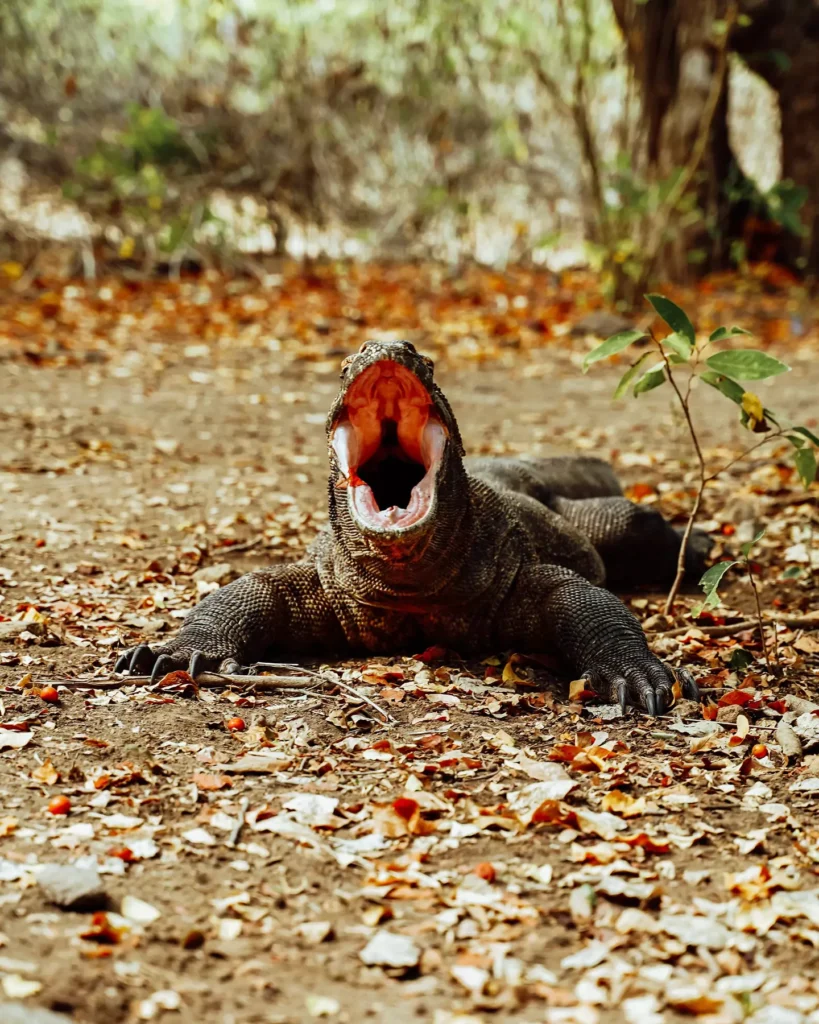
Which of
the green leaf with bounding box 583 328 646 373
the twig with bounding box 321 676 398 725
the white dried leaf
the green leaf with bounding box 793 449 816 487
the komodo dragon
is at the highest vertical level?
the green leaf with bounding box 583 328 646 373

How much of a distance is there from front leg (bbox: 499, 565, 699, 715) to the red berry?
1.62m

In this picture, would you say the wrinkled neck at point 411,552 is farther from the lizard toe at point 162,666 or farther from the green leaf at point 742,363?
the green leaf at point 742,363

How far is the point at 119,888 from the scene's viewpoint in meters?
2.52

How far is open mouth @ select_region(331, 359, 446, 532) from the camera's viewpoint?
12.2 feet

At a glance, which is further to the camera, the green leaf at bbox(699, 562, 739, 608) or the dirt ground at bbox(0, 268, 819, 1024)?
the green leaf at bbox(699, 562, 739, 608)

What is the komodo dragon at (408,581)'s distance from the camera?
3754mm

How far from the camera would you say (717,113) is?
12969 millimetres

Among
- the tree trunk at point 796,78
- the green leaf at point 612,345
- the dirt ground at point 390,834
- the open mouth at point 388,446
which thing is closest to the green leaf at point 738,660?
the dirt ground at point 390,834

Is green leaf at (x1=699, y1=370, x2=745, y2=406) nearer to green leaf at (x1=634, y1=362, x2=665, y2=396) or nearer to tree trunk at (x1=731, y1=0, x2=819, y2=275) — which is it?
green leaf at (x1=634, y1=362, x2=665, y2=396)

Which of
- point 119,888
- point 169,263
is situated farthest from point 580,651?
point 169,263

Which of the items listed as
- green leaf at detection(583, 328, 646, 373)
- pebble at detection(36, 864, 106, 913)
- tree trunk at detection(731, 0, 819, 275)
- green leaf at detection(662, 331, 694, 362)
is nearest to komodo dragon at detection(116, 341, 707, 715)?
green leaf at detection(583, 328, 646, 373)

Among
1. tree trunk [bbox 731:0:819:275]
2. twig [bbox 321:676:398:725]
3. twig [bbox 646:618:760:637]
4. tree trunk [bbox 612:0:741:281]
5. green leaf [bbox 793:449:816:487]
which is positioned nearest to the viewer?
twig [bbox 321:676:398:725]

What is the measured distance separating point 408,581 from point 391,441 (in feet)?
1.54

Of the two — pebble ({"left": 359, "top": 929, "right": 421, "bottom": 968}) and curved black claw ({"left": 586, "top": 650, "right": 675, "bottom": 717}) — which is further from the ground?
curved black claw ({"left": 586, "top": 650, "right": 675, "bottom": 717})
